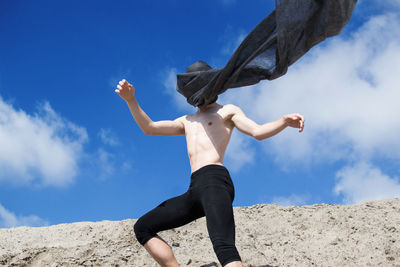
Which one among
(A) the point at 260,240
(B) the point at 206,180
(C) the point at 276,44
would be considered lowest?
(B) the point at 206,180

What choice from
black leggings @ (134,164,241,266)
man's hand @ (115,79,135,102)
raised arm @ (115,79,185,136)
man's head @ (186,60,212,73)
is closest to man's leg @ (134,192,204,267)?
black leggings @ (134,164,241,266)

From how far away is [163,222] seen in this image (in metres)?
3.63

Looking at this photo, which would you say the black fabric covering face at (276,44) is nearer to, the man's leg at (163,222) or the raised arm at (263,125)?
the raised arm at (263,125)

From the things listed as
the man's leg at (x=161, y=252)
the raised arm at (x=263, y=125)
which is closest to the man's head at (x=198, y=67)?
the raised arm at (x=263, y=125)

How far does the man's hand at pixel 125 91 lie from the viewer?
375cm

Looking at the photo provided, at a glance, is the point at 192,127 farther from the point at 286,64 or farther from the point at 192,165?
the point at 286,64

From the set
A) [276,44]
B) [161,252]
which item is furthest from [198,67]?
[161,252]

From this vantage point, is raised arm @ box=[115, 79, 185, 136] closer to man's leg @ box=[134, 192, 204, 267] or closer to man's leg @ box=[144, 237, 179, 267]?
man's leg @ box=[134, 192, 204, 267]

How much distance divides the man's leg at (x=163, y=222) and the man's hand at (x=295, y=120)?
1.08m

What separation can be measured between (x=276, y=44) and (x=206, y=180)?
1353 millimetres

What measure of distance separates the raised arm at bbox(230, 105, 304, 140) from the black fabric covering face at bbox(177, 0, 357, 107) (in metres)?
0.30

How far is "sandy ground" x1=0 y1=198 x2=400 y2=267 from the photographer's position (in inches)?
211

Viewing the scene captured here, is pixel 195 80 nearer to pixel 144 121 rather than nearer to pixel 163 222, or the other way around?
pixel 144 121

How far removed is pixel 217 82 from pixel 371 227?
3.72 metres
